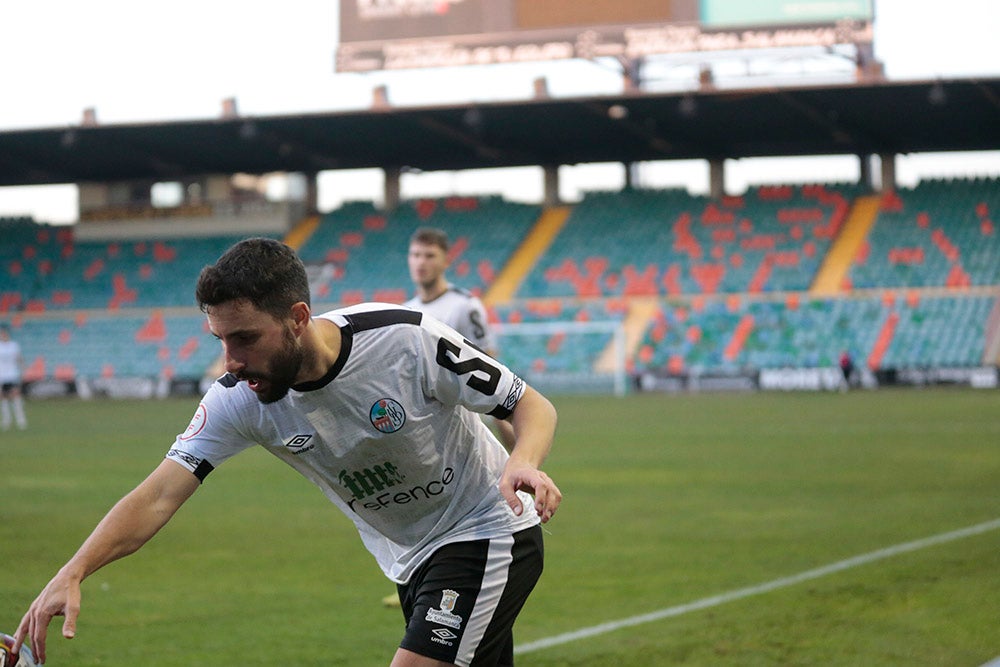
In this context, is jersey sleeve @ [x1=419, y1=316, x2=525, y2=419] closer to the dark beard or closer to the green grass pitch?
the dark beard

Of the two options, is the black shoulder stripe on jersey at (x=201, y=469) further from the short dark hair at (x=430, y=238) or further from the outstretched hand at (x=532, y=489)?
the short dark hair at (x=430, y=238)

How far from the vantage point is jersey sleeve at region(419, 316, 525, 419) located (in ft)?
13.4

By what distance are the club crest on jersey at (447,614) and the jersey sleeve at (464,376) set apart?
0.61 m

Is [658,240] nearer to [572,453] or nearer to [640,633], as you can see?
[572,453]

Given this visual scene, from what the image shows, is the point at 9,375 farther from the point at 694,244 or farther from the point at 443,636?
the point at 443,636

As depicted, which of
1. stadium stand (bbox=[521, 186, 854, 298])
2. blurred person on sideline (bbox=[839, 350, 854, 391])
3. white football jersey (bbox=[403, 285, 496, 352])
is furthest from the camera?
stadium stand (bbox=[521, 186, 854, 298])

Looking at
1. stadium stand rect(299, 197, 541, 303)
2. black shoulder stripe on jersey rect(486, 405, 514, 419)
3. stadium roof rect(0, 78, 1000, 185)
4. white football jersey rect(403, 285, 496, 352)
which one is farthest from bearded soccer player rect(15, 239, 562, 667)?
stadium stand rect(299, 197, 541, 303)

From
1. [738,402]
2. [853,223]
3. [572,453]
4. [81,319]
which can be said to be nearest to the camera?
[572,453]

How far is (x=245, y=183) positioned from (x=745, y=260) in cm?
2180

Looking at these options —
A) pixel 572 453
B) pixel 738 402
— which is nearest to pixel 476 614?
pixel 572 453

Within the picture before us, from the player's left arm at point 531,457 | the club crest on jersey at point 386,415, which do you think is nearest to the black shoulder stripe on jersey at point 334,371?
the club crest on jersey at point 386,415

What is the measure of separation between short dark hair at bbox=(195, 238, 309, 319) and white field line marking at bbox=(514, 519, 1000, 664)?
12.6 feet

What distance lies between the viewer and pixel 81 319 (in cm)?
4822

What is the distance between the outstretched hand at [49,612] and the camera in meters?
3.65
